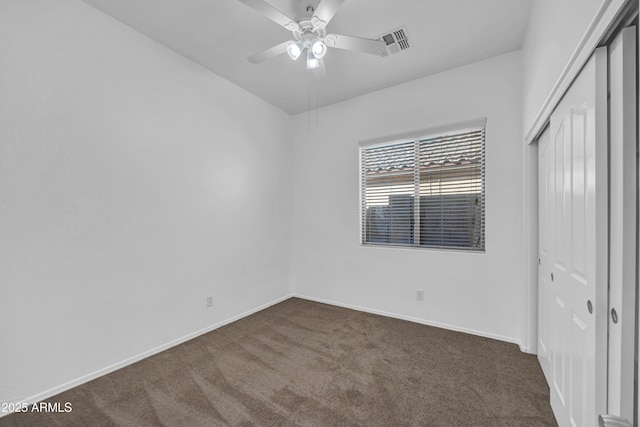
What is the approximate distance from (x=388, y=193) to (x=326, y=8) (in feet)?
7.44

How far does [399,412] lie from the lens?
67.1 inches

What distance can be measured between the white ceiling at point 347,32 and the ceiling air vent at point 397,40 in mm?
50

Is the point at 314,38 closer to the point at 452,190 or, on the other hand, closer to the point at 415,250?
the point at 452,190

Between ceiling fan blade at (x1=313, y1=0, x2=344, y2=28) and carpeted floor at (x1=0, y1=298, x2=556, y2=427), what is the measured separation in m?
2.63

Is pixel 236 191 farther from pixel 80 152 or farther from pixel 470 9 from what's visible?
pixel 470 9

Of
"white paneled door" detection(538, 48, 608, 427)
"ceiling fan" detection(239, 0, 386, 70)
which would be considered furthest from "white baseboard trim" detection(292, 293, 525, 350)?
"ceiling fan" detection(239, 0, 386, 70)

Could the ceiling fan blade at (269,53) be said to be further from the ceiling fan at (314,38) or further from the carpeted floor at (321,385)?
the carpeted floor at (321,385)

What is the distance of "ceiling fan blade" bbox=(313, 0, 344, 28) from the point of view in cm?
160

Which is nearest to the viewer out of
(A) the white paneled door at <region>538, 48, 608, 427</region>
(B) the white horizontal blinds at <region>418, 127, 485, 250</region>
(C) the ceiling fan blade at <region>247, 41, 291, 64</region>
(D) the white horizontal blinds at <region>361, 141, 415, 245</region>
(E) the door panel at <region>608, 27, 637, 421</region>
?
(E) the door panel at <region>608, 27, 637, 421</region>

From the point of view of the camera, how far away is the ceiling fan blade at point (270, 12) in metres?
1.59

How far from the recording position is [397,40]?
2.41 metres

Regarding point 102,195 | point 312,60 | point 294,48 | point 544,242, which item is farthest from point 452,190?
point 102,195

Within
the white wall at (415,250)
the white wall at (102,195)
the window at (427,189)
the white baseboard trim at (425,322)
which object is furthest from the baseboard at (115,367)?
the window at (427,189)

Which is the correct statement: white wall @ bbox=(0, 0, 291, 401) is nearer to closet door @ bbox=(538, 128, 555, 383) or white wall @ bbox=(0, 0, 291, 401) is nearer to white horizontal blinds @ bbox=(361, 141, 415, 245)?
white horizontal blinds @ bbox=(361, 141, 415, 245)
